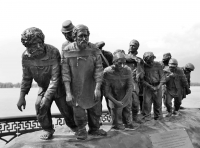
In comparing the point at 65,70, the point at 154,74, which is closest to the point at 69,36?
the point at 65,70

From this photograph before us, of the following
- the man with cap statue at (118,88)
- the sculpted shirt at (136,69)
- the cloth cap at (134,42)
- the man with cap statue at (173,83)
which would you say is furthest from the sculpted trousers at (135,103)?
the man with cap statue at (173,83)

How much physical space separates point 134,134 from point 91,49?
6.84 feet

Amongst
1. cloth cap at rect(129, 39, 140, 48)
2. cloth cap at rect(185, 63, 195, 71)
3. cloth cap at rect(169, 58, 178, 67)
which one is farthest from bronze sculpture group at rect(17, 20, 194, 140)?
cloth cap at rect(185, 63, 195, 71)

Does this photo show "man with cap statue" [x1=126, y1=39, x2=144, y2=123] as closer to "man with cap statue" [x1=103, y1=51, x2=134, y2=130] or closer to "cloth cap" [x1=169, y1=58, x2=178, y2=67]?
"man with cap statue" [x1=103, y1=51, x2=134, y2=130]

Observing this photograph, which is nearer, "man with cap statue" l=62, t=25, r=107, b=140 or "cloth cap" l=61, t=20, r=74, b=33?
"man with cap statue" l=62, t=25, r=107, b=140

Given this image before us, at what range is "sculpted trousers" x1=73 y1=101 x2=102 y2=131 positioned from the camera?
154 inches

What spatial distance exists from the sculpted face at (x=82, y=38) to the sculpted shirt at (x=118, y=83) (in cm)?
101

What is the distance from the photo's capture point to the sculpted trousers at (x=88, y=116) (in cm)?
Answer: 392

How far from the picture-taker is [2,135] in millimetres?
6492

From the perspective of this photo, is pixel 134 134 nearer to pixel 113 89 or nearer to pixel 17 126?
pixel 113 89

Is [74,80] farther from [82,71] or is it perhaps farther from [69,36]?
[69,36]

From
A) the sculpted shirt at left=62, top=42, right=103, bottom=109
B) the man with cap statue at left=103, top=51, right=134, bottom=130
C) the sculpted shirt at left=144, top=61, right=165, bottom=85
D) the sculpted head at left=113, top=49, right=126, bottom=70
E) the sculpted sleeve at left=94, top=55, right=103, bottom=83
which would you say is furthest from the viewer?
the sculpted shirt at left=144, top=61, right=165, bottom=85

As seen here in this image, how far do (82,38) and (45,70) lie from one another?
90 cm

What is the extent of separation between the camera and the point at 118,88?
4.64m
